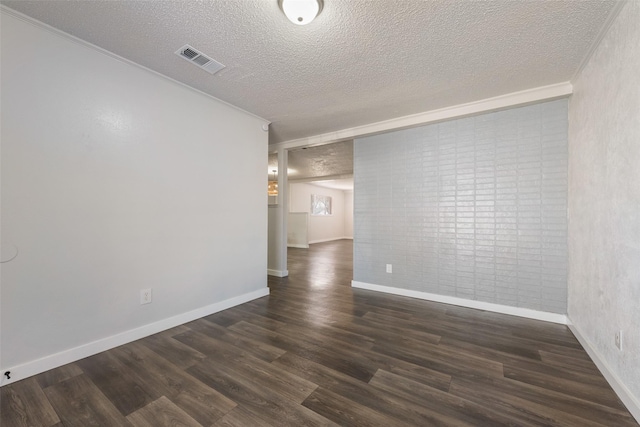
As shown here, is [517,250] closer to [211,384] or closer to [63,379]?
[211,384]

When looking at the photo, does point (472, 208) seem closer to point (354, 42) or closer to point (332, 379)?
point (354, 42)

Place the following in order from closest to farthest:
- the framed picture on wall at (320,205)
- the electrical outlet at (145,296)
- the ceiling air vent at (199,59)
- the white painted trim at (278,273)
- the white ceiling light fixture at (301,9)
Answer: the white ceiling light fixture at (301,9) < the ceiling air vent at (199,59) < the electrical outlet at (145,296) < the white painted trim at (278,273) < the framed picture on wall at (320,205)

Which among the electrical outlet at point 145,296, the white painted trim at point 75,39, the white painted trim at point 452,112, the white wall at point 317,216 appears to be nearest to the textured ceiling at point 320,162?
the white painted trim at point 452,112

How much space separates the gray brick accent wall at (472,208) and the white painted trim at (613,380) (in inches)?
25.9

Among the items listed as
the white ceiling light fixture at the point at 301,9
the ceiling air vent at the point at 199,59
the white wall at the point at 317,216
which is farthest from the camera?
the white wall at the point at 317,216

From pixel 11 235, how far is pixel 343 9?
2.60 m

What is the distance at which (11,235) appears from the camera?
1.69 meters

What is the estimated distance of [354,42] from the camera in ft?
6.32

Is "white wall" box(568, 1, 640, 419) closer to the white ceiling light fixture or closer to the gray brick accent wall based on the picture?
the gray brick accent wall

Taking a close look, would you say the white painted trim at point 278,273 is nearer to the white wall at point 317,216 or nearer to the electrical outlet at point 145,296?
the electrical outlet at point 145,296

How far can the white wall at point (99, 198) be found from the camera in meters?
1.72

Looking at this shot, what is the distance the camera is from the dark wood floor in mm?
1414

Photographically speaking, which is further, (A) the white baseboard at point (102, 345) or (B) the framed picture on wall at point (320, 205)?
(B) the framed picture on wall at point (320, 205)

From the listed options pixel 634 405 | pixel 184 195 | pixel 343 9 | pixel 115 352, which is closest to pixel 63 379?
pixel 115 352
